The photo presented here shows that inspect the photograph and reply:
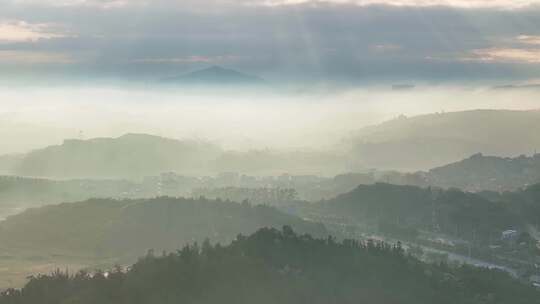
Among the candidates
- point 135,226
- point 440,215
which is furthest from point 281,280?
point 440,215

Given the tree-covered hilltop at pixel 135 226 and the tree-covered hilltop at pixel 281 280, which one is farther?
the tree-covered hilltop at pixel 135 226

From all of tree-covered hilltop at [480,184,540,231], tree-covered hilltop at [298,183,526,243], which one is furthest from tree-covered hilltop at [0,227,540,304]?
tree-covered hilltop at [480,184,540,231]

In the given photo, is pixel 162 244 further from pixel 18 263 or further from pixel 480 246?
pixel 480 246

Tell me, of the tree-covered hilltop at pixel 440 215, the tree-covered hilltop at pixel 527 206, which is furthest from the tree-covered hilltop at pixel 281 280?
the tree-covered hilltop at pixel 527 206

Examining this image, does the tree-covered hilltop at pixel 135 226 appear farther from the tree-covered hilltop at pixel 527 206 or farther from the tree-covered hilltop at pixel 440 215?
the tree-covered hilltop at pixel 527 206

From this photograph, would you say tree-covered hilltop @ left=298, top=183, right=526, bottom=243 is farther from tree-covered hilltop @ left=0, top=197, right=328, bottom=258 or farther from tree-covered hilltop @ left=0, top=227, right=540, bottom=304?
tree-covered hilltop @ left=0, top=227, right=540, bottom=304

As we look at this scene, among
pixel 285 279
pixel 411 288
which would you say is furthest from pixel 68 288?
pixel 411 288
